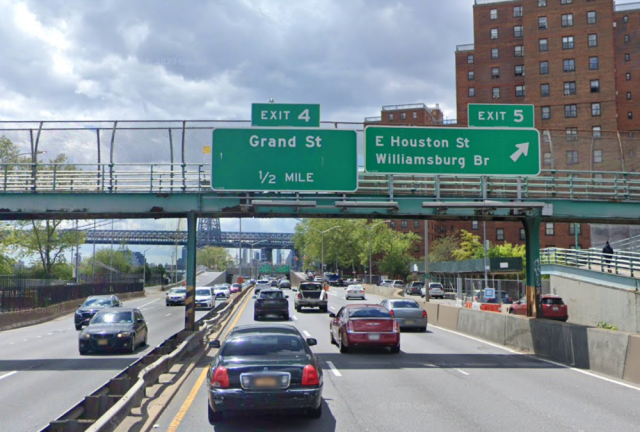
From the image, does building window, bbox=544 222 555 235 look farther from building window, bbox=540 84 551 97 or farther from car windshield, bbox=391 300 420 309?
car windshield, bbox=391 300 420 309

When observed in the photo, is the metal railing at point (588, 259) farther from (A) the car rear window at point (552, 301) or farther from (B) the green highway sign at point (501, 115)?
(B) the green highway sign at point (501, 115)

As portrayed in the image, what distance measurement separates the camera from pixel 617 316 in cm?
3281

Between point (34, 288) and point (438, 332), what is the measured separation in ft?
86.9

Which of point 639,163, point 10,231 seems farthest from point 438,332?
point 10,231

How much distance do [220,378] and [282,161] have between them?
Result: 424 inches

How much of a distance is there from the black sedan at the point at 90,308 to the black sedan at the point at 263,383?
19.7 metres

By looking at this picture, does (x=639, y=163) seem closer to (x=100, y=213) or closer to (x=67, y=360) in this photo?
(x=100, y=213)

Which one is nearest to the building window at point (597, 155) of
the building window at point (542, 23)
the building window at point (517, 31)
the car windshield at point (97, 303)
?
the car windshield at point (97, 303)

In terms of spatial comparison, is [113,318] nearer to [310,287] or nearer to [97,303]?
[97,303]

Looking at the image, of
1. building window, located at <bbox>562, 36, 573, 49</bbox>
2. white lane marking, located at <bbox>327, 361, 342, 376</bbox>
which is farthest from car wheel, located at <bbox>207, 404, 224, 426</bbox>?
building window, located at <bbox>562, 36, 573, 49</bbox>

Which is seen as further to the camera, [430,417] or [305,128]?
[305,128]

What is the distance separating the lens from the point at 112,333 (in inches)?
730

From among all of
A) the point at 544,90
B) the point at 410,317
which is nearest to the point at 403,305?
the point at 410,317

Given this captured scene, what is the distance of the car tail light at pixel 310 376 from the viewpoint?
885cm
